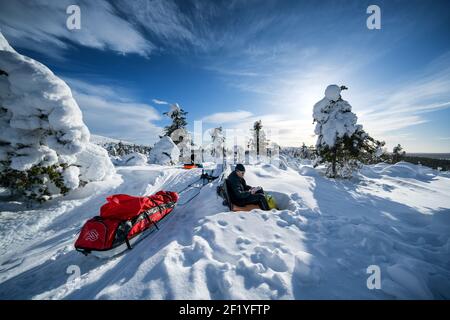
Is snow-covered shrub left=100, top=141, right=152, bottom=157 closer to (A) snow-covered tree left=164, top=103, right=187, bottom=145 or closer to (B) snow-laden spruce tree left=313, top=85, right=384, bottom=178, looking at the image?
(A) snow-covered tree left=164, top=103, right=187, bottom=145

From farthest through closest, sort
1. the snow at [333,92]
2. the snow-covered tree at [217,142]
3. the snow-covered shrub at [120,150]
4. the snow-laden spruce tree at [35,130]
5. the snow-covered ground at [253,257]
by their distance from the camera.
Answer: the snow-covered shrub at [120,150] < the snow-covered tree at [217,142] < the snow at [333,92] < the snow-laden spruce tree at [35,130] < the snow-covered ground at [253,257]

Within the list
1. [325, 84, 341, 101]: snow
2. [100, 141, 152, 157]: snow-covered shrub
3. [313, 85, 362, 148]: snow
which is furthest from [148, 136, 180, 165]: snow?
[100, 141, 152, 157]: snow-covered shrub

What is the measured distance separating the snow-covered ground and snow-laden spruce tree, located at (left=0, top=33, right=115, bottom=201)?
5.34 ft

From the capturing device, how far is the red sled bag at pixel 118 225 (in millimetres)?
3994

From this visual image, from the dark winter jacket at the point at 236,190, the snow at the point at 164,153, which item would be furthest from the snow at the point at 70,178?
the snow at the point at 164,153

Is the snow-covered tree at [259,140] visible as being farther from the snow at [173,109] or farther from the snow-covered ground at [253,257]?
the snow-covered ground at [253,257]

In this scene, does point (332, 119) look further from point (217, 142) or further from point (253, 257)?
point (217, 142)

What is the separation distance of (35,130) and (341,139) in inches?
718

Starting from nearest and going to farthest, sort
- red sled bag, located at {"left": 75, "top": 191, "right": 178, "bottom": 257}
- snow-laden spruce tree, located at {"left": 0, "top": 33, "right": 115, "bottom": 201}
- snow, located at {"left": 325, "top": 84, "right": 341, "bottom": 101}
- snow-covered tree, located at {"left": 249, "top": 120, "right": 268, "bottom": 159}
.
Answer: red sled bag, located at {"left": 75, "top": 191, "right": 178, "bottom": 257}
snow-laden spruce tree, located at {"left": 0, "top": 33, "right": 115, "bottom": 201}
snow, located at {"left": 325, "top": 84, "right": 341, "bottom": 101}
snow-covered tree, located at {"left": 249, "top": 120, "right": 268, "bottom": 159}

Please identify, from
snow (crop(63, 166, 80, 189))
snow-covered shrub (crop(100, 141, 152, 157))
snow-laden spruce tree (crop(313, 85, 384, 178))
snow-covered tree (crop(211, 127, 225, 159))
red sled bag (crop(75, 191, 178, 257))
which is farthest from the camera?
snow-covered shrub (crop(100, 141, 152, 157))

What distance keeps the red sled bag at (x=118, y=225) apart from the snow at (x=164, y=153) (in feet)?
82.4

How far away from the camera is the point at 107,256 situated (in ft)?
13.4

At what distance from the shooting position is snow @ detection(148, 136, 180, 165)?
97.2ft
